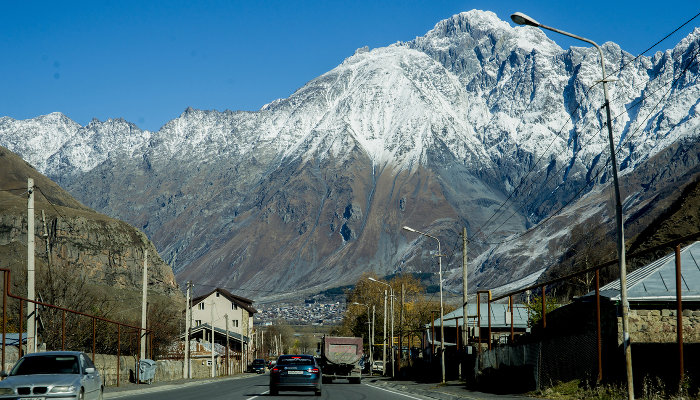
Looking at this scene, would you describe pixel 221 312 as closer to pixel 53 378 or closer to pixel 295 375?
pixel 295 375

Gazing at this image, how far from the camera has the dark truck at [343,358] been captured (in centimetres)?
5997

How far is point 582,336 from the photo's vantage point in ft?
88.3

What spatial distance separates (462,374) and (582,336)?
22064mm

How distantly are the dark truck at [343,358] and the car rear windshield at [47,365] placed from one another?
38.6m

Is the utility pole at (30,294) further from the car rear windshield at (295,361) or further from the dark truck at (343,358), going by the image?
the dark truck at (343,358)

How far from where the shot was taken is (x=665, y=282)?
34906 millimetres

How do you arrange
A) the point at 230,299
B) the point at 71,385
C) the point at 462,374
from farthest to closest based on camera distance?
the point at 230,299 < the point at 462,374 < the point at 71,385

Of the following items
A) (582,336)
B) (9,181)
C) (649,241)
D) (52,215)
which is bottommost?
(582,336)

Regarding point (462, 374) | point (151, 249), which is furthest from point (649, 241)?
point (151, 249)

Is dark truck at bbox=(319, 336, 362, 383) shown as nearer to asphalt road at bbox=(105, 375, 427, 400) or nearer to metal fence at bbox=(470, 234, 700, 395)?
asphalt road at bbox=(105, 375, 427, 400)

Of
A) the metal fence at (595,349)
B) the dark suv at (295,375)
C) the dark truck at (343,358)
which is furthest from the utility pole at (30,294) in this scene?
the dark truck at (343,358)

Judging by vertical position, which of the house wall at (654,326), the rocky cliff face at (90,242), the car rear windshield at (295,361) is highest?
the rocky cliff face at (90,242)

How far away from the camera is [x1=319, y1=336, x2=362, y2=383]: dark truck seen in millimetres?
59969

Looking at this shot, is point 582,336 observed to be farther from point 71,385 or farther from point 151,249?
point 151,249
